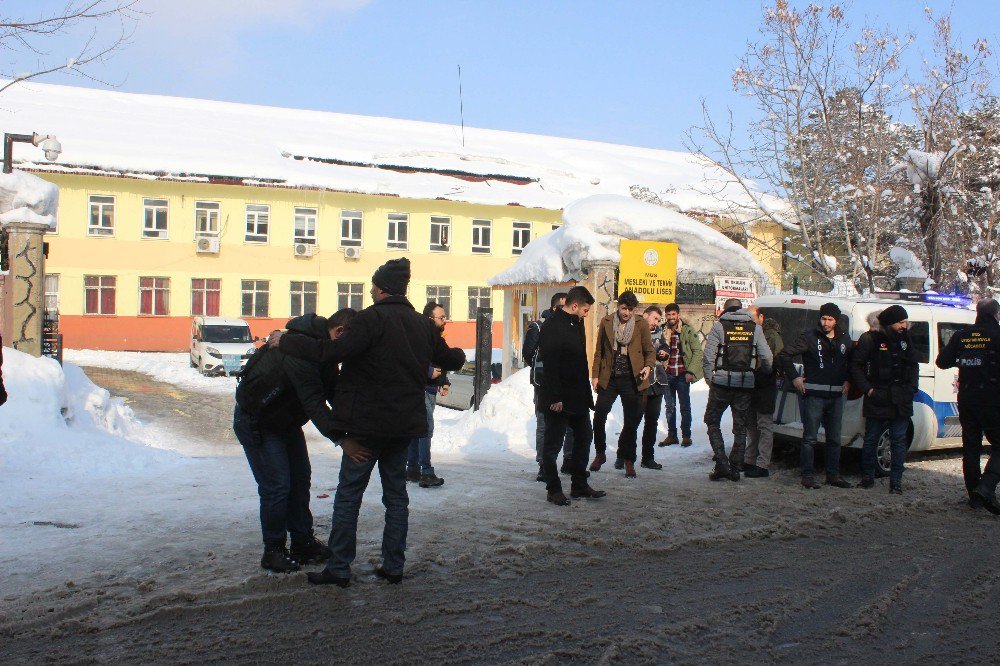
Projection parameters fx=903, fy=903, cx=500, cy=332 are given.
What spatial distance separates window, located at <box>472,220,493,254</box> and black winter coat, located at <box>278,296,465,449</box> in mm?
35142

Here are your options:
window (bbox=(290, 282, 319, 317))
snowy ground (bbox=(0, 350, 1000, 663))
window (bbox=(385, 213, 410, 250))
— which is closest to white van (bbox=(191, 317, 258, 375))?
window (bbox=(290, 282, 319, 317))

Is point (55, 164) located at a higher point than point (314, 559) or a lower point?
higher

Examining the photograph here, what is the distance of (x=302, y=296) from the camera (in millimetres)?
38000

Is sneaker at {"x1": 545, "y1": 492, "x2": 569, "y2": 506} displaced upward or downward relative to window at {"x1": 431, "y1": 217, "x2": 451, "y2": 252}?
downward

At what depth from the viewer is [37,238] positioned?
12.7 metres

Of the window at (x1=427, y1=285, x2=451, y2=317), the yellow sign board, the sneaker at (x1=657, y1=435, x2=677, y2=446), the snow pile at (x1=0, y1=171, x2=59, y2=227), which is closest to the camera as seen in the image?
the sneaker at (x1=657, y1=435, x2=677, y2=446)

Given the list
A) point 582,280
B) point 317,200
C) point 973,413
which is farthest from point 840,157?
point 317,200

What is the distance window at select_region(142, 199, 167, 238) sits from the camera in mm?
35562

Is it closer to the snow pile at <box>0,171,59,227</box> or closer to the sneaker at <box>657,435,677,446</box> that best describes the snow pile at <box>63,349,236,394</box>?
the snow pile at <box>0,171,59,227</box>

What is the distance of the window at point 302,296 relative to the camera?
124 ft

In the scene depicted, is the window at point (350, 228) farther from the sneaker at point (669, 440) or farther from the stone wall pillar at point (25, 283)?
the sneaker at point (669, 440)

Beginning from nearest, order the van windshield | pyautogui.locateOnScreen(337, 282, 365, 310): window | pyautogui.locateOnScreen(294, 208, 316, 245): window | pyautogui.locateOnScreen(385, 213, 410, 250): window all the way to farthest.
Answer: the van windshield < pyautogui.locateOnScreen(294, 208, 316, 245): window < pyautogui.locateOnScreen(337, 282, 365, 310): window < pyautogui.locateOnScreen(385, 213, 410, 250): window

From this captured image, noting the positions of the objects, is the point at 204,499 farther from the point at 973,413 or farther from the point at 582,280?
the point at 582,280

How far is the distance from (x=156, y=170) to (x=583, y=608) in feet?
112
